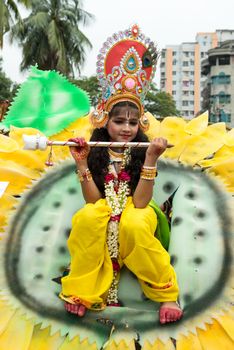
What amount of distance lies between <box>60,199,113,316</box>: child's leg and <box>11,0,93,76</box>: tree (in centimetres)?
1597

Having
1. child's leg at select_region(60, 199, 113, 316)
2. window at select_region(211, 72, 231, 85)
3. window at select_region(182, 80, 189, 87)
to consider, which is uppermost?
window at select_region(182, 80, 189, 87)

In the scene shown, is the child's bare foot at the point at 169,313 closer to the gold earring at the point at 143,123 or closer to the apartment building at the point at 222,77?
the gold earring at the point at 143,123

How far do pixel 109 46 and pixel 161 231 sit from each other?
1.00 meters

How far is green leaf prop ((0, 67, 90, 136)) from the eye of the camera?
3.28m

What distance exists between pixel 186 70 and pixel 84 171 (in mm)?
76077

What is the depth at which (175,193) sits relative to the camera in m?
2.71

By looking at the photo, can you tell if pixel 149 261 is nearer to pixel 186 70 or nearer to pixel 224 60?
pixel 224 60

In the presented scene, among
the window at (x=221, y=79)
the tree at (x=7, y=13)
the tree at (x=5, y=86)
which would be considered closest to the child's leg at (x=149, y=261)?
the tree at (x=7, y=13)

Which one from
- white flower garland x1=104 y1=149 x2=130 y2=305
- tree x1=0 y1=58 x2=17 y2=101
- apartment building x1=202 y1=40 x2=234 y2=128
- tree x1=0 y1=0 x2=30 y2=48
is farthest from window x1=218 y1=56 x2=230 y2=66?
white flower garland x1=104 y1=149 x2=130 y2=305

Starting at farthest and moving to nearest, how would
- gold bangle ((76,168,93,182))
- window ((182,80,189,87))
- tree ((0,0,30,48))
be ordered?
window ((182,80,189,87)), tree ((0,0,30,48)), gold bangle ((76,168,93,182))

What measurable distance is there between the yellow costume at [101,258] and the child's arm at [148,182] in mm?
70

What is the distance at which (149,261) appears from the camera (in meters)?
2.21

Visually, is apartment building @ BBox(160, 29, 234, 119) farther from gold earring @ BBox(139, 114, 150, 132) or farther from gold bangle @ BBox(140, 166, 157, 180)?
gold bangle @ BBox(140, 166, 157, 180)

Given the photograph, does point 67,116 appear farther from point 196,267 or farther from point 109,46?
point 196,267
